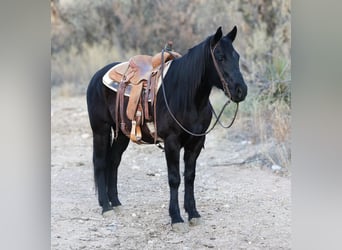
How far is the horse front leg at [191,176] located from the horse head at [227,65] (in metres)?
0.25

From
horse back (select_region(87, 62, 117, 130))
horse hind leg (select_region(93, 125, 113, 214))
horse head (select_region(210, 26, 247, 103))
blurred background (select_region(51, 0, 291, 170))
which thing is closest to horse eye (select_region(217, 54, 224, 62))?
horse head (select_region(210, 26, 247, 103))

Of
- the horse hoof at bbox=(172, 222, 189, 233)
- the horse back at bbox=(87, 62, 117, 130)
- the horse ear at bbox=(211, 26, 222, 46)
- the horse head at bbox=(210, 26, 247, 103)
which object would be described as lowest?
the horse hoof at bbox=(172, 222, 189, 233)

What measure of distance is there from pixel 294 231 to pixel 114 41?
1.12 meters

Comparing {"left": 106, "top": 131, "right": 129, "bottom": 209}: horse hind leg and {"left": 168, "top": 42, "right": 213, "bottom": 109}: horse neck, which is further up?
{"left": 168, "top": 42, "right": 213, "bottom": 109}: horse neck

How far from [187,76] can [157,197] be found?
53 centimetres

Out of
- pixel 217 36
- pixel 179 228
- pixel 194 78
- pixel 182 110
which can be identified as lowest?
pixel 179 228

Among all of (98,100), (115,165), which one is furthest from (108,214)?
(98,100)

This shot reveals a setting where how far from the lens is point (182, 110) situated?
2039 millimetres

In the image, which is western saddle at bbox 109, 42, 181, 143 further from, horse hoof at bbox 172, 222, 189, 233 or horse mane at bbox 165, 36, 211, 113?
horse hoof at bbox 172, 222, 189, 233

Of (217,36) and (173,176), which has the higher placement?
(217,36)

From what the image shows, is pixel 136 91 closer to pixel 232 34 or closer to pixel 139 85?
pixel 139 85

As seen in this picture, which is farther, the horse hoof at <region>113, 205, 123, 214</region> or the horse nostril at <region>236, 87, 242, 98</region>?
the horse hoof at <region>113, 205, 123, 214</region>

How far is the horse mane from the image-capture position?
2.01 m
